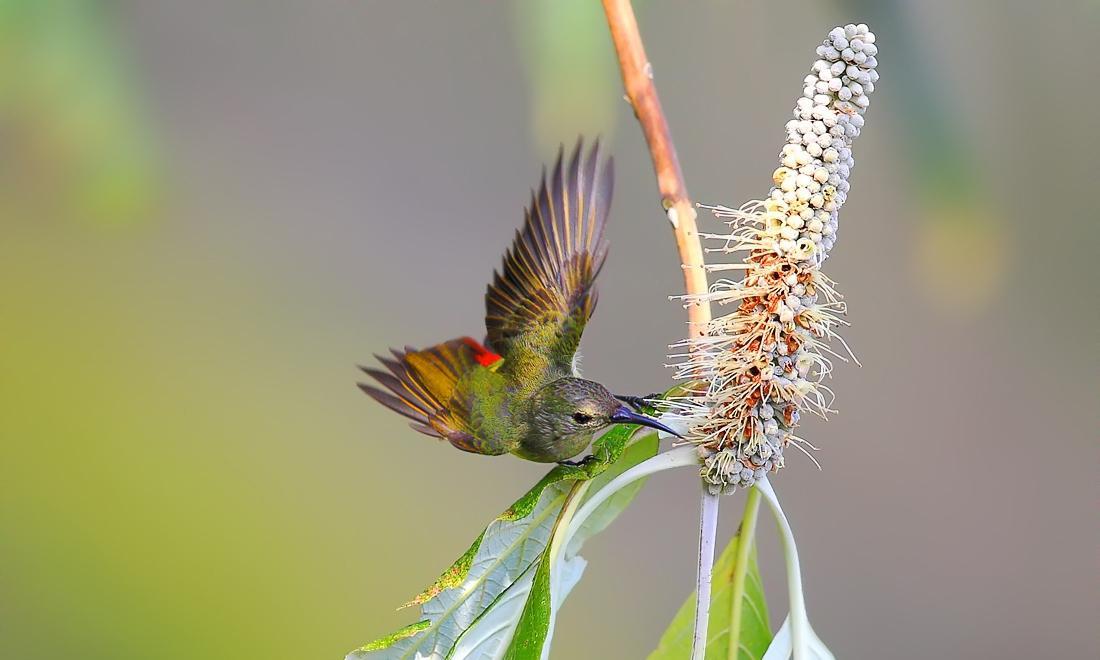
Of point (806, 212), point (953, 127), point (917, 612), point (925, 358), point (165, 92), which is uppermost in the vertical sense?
point (165, 92)

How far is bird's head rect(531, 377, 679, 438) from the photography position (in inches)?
16.8

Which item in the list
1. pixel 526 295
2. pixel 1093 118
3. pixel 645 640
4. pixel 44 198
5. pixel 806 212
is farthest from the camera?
pixel 44 198

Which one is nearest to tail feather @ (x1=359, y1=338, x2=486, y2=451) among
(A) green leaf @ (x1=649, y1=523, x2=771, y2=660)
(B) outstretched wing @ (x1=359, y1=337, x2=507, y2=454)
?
(B) outstretched wing @ (x1=359, y1=337, x2=507, y2=454)

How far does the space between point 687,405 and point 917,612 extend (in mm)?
861

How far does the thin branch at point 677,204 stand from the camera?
13.1 inches

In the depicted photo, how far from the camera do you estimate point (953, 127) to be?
1105 millimetres

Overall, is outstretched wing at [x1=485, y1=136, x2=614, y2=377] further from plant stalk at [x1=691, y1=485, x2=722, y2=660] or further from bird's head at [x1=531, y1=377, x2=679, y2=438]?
plant stalk at [x1=691, y1=485, x2=722, y2=660]

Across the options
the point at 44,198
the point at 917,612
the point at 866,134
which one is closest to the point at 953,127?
the point at 866,134

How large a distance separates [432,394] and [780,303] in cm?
19

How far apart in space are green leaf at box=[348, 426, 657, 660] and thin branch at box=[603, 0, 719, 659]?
5cm

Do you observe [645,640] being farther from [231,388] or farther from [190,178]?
[190,178]

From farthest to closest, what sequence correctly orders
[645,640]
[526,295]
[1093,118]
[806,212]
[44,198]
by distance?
[44,198]
[645,640]
[1093,118]
[526,295]
[806,212]

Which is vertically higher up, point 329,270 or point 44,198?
point 44,198

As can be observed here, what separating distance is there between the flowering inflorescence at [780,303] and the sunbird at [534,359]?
65mm
